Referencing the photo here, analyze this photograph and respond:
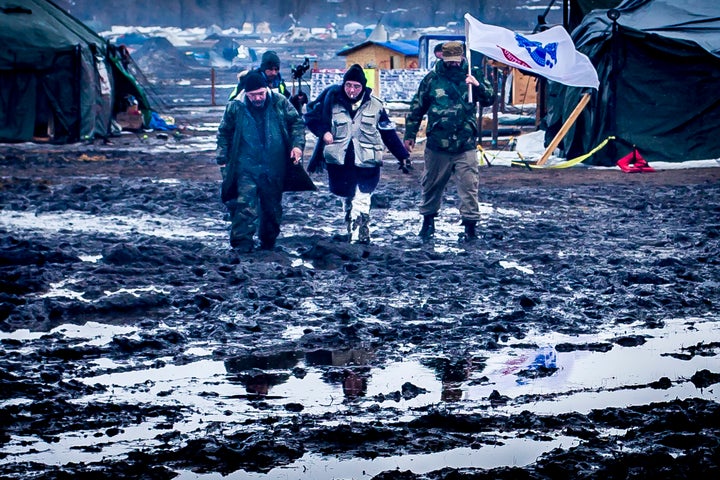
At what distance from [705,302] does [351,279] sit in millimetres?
2796

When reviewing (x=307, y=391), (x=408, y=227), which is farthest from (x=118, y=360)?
(x=408, y=227)

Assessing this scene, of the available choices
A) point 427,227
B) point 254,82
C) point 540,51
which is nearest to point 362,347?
point 254,82

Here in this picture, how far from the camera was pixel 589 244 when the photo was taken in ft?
37.3

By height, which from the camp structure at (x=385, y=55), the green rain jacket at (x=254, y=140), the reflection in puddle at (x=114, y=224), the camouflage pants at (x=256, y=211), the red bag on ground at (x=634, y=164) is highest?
the camp structure at (x=385, y=55)

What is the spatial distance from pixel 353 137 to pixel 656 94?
10243mm

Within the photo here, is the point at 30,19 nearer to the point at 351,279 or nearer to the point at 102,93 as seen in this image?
the point at 102,93

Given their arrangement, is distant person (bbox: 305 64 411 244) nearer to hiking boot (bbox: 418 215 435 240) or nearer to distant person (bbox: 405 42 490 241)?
distant person (bbox: 405 42 490 241)

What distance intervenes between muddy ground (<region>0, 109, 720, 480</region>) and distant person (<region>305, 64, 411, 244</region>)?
0.50 meters

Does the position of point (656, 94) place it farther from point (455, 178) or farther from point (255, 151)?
point (255, 151)

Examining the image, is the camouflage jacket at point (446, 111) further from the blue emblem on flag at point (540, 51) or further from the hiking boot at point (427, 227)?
the blue emblem on flag at point (540, 51)

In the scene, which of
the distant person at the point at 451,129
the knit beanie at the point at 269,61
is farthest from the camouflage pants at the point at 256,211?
the knit beanie at the point at 269,61

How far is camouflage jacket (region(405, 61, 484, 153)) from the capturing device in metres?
11.4

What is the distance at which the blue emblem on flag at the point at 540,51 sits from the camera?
15.8 m

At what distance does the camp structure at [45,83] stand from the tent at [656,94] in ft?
35.9
